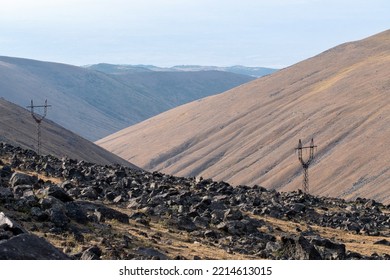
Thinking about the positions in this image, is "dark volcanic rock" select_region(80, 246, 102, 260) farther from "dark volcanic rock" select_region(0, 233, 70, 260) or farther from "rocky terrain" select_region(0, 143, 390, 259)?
"dark volcanic rock" select_region(0, 233, 70, 260)

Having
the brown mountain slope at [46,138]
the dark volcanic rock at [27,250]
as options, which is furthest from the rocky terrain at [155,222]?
the brown mountain slope at [46,138]

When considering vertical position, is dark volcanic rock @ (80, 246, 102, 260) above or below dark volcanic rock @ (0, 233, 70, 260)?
below

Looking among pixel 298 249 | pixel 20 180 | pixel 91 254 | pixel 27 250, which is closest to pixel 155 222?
pixel 20 180

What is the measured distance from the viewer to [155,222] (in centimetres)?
3222

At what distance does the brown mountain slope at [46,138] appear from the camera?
102 m

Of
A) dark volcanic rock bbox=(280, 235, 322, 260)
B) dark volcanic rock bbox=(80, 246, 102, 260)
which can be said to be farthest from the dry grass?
dark volcanic rock bbox=(80, 246, 102, 260)

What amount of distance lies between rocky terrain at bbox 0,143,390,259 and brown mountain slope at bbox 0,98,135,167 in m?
50.6

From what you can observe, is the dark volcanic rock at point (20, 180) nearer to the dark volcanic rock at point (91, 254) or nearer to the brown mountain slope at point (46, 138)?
the dark volcanic rock at point (91, 254)

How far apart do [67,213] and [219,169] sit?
157576mm

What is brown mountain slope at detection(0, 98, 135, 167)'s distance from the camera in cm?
10181

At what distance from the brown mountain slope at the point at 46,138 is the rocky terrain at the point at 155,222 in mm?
50605

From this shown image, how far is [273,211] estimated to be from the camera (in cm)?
4344
